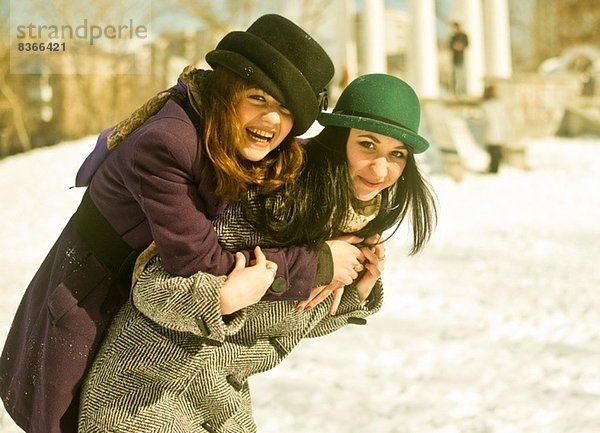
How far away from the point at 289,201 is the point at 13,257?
7.62 metres

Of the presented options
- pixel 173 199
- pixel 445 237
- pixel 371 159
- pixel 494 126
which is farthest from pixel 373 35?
pixel 173 199

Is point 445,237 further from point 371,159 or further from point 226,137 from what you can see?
point 226,137

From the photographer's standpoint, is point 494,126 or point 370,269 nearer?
point 370,269

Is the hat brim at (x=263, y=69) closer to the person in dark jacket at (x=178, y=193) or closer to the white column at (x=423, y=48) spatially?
the person in dark jacket at (x=178, y=193)

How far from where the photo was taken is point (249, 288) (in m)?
1.91

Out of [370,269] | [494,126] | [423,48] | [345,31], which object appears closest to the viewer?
[370,269]

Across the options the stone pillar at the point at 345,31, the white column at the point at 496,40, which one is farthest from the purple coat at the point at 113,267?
the white column at the point at 496,40

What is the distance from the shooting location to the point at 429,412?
174 inches

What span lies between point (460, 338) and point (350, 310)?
375 centimetres

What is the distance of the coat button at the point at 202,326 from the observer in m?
1.89

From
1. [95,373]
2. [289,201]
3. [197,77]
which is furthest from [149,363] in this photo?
[197,77]

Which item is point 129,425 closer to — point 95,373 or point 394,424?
point 95,373

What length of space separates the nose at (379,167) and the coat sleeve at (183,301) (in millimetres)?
582

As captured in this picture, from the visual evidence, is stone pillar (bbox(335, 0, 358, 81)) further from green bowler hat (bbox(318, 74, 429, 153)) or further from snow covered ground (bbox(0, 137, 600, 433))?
green bowler hat (bbox(318, 74, 429, 153))
